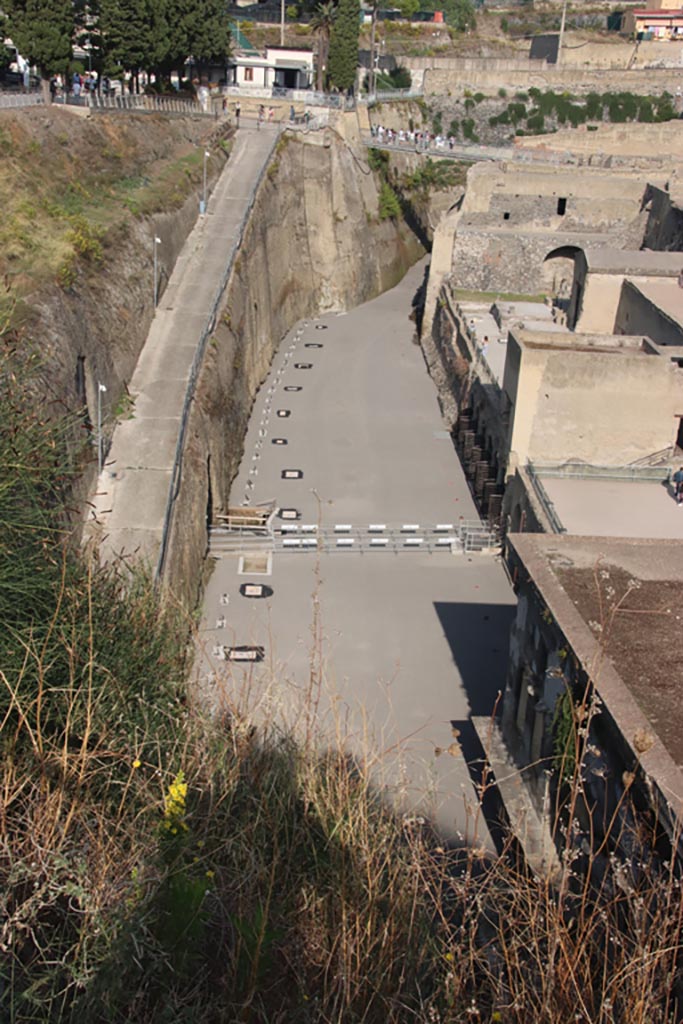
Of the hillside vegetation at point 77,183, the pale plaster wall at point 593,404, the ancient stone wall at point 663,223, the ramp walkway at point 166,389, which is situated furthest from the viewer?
the ancient stone wall at point 663,223

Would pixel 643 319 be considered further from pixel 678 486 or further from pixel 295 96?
pixel 295 96

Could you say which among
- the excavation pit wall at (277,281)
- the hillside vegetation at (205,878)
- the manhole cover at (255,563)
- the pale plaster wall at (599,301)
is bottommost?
the manhole cover at (255,563)

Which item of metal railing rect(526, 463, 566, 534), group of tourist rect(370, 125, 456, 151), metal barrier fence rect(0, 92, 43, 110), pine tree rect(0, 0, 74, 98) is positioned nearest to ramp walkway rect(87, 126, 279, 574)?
metal barrier fence rect(0, 92, 43, 110)

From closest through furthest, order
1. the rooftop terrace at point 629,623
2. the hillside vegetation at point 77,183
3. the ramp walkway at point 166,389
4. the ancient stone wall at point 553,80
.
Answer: the rooftop terrace at point 629,623, the ramp walkway at point 166,389, the hillside vegetation at point 77,183, the ancient stone wall at point 553,80

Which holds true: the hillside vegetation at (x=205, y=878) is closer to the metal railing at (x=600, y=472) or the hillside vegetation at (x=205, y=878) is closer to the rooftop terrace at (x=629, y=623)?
the rooftop terrace at (x=629, y=623)

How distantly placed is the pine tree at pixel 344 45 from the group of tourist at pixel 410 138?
3029 millimetres

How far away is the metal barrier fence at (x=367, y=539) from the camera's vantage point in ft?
73.8

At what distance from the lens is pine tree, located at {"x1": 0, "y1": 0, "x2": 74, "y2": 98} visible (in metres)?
33.4


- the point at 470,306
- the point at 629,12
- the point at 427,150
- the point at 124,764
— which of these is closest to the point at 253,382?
the point at 470,306

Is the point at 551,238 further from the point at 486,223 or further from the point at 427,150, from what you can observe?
the point at 427,150

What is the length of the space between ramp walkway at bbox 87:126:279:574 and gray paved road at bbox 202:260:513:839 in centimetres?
229

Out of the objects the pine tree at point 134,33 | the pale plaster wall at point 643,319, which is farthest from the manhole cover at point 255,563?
the pine tree at point 134,33

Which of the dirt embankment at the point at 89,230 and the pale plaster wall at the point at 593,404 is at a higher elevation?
the dirt embankment at the point at 89,230

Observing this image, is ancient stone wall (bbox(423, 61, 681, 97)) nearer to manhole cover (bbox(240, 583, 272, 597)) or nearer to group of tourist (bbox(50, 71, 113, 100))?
group of tourist (bbox(50, 71, 113, 100))
